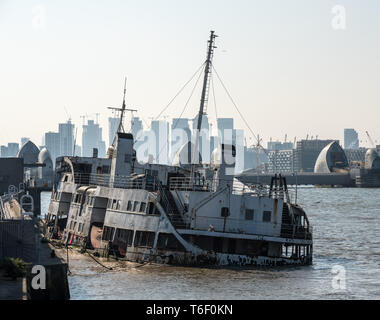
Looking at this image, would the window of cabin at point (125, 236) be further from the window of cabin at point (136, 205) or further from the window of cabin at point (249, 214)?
the window of cabin at point (249, 214)

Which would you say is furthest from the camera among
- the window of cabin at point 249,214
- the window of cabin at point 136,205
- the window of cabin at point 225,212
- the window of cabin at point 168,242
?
the window of cabin at point 136,205

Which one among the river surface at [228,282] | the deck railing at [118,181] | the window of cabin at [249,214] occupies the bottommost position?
the river surface at [228,282]

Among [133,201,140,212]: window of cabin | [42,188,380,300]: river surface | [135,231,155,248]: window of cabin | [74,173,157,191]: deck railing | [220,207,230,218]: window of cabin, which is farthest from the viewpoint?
[74,173,157,191]: deck railing

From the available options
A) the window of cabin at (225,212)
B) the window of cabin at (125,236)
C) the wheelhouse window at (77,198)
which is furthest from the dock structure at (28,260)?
the wheelhouse window at (77,198)

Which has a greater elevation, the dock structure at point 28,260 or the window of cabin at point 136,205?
the window of cabin at point 136,205

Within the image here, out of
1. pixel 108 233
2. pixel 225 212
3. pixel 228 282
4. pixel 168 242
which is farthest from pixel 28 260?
pixel 108 233

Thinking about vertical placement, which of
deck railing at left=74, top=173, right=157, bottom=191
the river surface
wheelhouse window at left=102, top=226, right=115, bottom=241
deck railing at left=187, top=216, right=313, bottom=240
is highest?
deck railing at left=74, top=173, right=157, bottom=191

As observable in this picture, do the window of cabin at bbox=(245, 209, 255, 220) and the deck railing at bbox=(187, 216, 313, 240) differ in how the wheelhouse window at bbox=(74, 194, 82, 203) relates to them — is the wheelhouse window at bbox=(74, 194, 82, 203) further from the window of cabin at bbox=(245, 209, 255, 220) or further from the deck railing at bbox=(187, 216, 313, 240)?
the window of cabin at bbox=(245, 209, 255, 220)

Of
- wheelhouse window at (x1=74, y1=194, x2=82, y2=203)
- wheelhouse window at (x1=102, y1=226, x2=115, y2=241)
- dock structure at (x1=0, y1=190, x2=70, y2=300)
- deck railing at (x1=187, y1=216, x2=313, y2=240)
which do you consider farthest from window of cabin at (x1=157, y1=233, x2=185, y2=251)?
wheelhouse window at (x1=74, y1=194, x2=82, y2=203)

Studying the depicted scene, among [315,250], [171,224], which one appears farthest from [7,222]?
[315,250]

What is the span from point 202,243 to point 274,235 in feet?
15.6

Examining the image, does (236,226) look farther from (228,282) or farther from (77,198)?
(77,198)

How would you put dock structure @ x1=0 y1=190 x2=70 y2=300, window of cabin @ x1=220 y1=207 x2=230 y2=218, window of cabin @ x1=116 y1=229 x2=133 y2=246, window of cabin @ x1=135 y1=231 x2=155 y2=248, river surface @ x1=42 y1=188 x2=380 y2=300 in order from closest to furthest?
dock structure @ x1=0 y1=190 x2=70 y2=300 < river surface @ x1=42 y1=188 x2=380 y2=300 < window of cabin @ x1=135 y1=231 x2=155 y2=248 < window of cabin @ x1=220 y1=207 x2=230 y2=218 < window of cabin @ x1=116 y1=229 x2=133 y2=246
